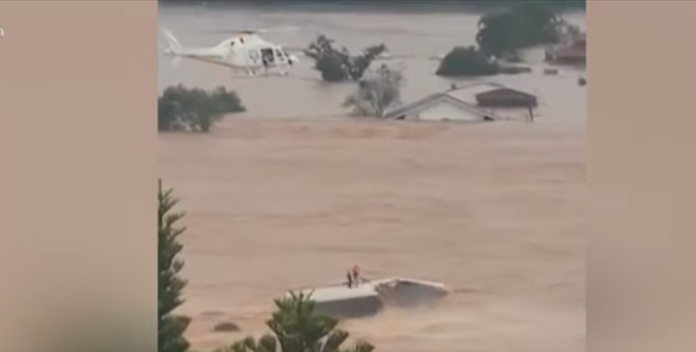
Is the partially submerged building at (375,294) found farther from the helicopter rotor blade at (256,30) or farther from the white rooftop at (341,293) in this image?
the helicopter rotor blade at (256,30)

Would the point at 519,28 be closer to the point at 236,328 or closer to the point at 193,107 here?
the point at 193,107

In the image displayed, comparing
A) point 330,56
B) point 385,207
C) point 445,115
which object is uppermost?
point 330,56

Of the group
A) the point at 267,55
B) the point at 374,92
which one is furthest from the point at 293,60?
the point at 374,92

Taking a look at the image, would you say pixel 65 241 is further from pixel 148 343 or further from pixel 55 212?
pixel 148 343

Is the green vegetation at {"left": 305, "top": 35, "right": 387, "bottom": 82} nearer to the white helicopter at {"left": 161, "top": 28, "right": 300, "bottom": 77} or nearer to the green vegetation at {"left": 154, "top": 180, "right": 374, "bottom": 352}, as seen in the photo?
the white helicopter at {"left": 161, "top": 28, "right": 300, "bottom": 77}

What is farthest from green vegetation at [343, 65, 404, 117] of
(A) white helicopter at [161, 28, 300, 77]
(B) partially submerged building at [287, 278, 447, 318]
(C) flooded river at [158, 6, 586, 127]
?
(B) partially submerged building at [287, 278, 447, 318]
